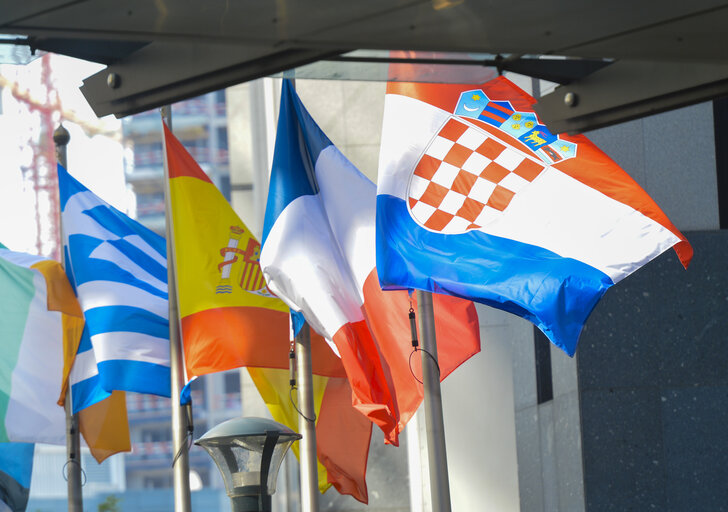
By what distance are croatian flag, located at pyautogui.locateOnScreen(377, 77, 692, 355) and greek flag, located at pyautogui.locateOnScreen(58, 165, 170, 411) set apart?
4.25m

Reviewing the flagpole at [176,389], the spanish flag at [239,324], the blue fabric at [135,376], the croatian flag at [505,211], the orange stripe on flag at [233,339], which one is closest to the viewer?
the croatian flag at [505,211]

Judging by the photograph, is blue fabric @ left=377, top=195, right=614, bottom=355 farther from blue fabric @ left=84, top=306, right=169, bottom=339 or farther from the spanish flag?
blue fabric @ left=84, top=306, right=169, bottom=339

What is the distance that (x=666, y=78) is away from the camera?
6.07m

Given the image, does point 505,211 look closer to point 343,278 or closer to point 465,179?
point 465,179

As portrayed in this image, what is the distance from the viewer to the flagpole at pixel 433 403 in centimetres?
1023

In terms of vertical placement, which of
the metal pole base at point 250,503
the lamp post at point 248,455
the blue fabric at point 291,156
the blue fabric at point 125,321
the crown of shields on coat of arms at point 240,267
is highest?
the blue fabric at point 291,156

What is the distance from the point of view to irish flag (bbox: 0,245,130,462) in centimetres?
1398

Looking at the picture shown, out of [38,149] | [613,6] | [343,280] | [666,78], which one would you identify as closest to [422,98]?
[343,280]

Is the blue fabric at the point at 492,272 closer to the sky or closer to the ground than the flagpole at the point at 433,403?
closer to the sky

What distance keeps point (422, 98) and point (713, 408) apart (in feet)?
14.4

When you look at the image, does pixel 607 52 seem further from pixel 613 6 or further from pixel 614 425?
pixel 614 425

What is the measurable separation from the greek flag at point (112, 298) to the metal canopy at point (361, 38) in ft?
24.6

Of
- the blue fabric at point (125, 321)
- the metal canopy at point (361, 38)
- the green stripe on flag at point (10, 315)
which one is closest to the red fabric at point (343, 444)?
the blue fabric at point (125, 321)

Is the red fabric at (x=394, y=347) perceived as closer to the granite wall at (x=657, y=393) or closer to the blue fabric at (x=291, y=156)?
the blue fabric at (x=291, y=156)
